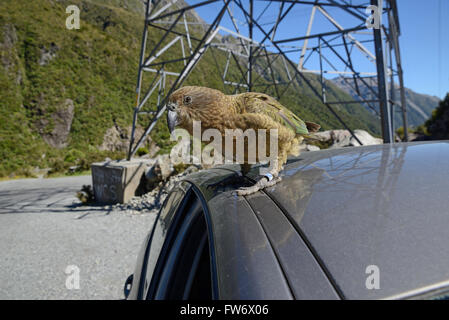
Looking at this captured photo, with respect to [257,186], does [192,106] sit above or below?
above

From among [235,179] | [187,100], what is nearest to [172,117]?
[187,100]

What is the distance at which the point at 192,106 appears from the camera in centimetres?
134

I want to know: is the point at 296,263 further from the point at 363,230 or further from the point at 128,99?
the point at 128,99

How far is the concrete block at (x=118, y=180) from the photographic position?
22.9 feet

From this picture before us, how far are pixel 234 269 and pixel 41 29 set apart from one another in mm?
36258

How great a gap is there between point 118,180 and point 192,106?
636 centimetres

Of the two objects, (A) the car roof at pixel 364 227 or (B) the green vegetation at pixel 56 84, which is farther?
(B) the green vegetation at pixel 56 84

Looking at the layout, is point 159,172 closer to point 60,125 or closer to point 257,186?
point 257,186

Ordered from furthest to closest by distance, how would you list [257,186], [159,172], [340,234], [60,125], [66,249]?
[60,125] → [159,172] → [66,249] → [257,186] → [340,234]

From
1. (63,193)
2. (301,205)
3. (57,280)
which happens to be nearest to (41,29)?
(63,193)

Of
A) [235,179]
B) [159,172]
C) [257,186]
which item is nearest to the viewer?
[257,186]

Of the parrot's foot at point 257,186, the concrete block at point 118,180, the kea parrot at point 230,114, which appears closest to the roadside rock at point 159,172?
the concrete block at point 118,180

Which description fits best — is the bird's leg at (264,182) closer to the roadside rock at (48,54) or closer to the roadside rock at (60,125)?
the roadside rock at (60,125)

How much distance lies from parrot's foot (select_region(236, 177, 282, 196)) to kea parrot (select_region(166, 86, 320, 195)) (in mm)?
89
